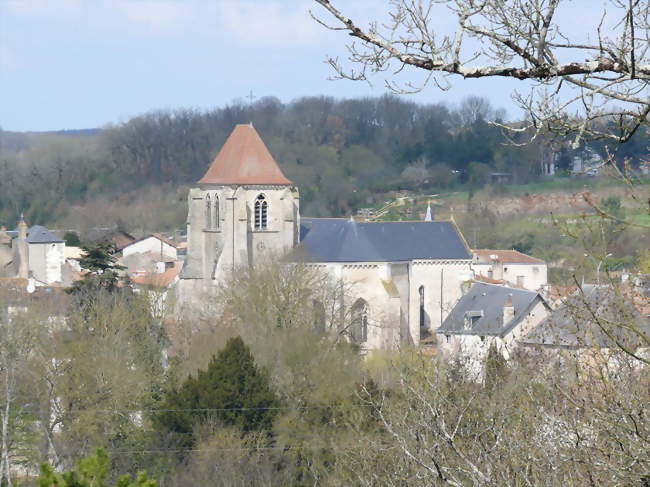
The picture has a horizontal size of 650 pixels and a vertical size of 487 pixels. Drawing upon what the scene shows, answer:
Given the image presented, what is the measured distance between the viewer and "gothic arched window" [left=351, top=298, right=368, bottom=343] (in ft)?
147

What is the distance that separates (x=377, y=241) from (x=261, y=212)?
460 cm

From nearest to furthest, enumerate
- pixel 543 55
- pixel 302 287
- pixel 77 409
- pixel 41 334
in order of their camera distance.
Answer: pixel 543 55, pixel 77 409, pixel 41 334, pixel 302 287

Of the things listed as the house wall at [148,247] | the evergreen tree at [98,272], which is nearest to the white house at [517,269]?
the evergreen tree at [98,272]

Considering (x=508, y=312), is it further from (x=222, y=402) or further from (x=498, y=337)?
(x=222, y=402)

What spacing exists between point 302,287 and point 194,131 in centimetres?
7276

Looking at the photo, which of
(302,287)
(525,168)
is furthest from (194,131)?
(302,287)

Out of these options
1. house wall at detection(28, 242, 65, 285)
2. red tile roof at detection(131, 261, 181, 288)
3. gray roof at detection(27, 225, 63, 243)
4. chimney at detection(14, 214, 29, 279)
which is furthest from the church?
chimney at detection(14, 214, 29, 279)

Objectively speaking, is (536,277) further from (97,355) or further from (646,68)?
(646,68)

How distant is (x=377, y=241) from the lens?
4966 centimetres

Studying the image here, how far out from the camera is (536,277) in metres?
56.8

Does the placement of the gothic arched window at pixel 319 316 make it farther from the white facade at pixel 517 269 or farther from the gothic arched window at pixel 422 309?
the white facade at pixel 517 269

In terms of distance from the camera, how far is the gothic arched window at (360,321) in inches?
1761

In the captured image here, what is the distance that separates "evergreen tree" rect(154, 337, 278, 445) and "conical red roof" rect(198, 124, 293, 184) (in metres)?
22.8

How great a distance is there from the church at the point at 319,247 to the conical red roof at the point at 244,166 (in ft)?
0.13
